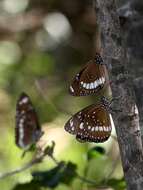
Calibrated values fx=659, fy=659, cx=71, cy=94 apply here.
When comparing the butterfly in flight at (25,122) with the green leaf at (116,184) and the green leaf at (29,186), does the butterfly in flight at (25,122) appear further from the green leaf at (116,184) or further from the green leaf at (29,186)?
the green leaf at (116,184)

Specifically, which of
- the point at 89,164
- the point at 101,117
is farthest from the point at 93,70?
the point at 89,164

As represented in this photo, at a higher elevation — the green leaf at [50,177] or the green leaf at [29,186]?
the green leaf at [50,177]

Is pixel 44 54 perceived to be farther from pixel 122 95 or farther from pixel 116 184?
pixel 122 95

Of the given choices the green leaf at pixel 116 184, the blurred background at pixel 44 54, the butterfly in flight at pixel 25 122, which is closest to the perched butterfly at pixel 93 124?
the green leaf at pixel 116 184

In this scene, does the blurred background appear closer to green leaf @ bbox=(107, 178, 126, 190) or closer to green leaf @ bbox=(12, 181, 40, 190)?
green leaf @ bbox=(12, 181, 40, 190)

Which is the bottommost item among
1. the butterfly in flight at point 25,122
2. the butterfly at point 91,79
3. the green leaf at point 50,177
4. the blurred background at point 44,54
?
the green leaf at point 50,177

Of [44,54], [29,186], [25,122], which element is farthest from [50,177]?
[44,54]

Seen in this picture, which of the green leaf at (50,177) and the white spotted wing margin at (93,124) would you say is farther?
the green leaf at (50,177)

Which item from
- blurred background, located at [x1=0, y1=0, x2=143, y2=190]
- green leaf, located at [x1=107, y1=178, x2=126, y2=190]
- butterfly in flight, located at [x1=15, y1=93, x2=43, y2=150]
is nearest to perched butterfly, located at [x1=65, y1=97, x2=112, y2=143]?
green leaf, located at [x1=107, y1=178, x2=126, y2=190]
